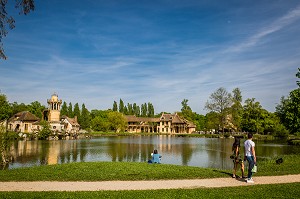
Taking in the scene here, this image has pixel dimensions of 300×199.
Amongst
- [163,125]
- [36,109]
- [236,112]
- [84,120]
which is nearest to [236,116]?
[236,112]

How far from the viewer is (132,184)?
12328 mm

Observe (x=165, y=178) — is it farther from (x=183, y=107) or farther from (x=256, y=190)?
(x=183, y=107)

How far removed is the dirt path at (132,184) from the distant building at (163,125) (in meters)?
90.5

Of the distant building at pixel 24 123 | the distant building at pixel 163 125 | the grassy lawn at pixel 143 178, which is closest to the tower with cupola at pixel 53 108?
the distant building at pixel 24 123

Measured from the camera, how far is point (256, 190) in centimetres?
1088

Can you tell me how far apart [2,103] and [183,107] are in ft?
254

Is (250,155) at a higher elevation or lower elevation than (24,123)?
lower

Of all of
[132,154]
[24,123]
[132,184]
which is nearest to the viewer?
[132,184]

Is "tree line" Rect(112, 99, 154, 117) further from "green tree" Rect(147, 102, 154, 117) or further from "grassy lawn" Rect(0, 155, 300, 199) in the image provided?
"grassy lawn" Rect(0, 155, 300, 199)

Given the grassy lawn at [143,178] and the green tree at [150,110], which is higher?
the green tree at [150,110]

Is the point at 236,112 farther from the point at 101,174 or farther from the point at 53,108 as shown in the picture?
the point at 101,174

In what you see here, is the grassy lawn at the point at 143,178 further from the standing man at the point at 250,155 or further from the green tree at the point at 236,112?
the green tree at the point at 236,112

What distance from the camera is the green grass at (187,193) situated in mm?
9898

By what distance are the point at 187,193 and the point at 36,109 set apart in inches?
4101
